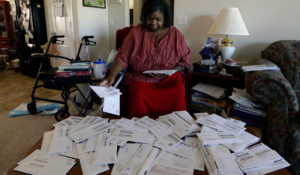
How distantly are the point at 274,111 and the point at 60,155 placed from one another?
1.33m

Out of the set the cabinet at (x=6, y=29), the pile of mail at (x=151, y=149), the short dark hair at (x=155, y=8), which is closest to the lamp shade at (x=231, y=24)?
the short dark hair at (x=155, y=8)

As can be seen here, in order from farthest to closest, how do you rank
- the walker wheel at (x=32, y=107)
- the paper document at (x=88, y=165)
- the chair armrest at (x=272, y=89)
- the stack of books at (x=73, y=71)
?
the walker wheel at (x=32, y=107), the stack of books at (x=73, y=71), the chair armrest at (x=272, y=89), the paper document at (x=88, y=165)

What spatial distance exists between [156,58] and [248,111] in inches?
32.5

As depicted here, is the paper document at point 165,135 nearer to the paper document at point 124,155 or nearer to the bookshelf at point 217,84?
the paper document at point 124,155

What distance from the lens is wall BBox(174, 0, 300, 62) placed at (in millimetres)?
1922

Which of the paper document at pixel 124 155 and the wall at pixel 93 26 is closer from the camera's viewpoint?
the paper document at pixel 124 155

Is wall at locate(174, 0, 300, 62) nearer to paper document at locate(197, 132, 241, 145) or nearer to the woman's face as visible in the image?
the woman's face

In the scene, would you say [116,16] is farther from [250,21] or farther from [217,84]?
[217,84]

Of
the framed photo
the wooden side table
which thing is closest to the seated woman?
the wooden side table

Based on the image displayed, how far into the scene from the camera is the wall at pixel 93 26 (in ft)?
10.6

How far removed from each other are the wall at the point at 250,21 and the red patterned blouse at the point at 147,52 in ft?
2.16

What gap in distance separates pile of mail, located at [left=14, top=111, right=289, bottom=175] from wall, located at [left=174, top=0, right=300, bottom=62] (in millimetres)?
1354

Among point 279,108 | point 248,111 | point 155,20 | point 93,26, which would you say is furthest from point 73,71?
point 93,26

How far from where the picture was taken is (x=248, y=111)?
1.51m
